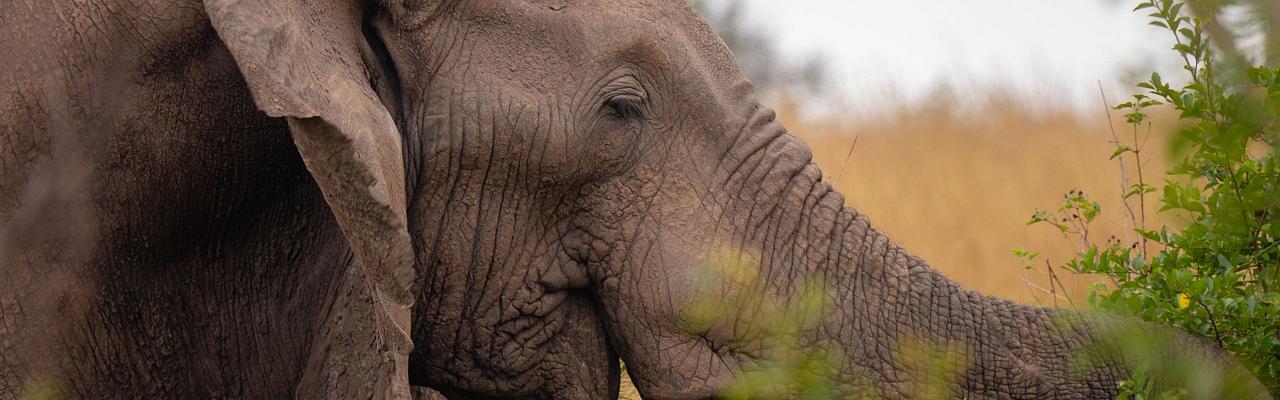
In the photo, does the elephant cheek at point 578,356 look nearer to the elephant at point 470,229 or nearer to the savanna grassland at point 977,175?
the elephant at point 470,229

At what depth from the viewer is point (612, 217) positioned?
323 cm

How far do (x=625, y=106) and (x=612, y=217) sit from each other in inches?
8.4

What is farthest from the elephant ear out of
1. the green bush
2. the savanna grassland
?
the savanna grassland

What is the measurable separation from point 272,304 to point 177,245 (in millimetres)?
264

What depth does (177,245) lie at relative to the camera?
322 cm

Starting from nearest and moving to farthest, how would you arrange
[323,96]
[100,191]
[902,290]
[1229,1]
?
[1229,1] → [323,96] → [100,191] → [902,290]

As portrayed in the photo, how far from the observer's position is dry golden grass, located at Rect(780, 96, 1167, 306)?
9.20 meters

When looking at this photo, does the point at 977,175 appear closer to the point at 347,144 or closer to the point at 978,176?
the point at 978,176

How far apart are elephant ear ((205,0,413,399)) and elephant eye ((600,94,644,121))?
0.43 m

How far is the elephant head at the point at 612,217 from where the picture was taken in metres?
3.19

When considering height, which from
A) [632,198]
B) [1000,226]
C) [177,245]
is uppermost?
[1000,226]

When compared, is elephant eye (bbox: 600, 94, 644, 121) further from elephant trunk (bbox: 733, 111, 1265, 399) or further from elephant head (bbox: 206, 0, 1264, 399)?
elephant trunk (bbox: 733, 111, 1265, 399)

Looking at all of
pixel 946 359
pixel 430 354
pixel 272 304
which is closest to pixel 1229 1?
pixel 946 359

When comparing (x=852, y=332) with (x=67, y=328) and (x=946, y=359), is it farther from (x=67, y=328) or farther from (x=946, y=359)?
(x=67, y=328)
